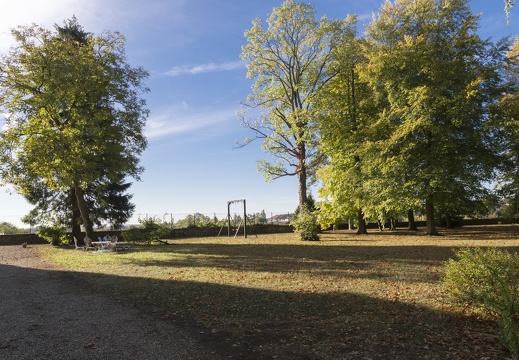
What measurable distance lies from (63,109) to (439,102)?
864 inches

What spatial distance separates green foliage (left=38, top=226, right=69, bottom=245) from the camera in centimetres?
2584

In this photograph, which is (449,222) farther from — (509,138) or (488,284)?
(488,284)

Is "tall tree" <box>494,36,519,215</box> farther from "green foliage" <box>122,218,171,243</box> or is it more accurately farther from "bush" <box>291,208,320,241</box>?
"green foliage" <box>122,218,171,243</box>

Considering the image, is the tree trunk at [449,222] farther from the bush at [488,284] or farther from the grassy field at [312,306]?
the bush at [488,284]

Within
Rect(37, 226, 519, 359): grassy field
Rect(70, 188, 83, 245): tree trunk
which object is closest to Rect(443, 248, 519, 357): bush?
Rect(37, 226, 519, 359): grassy field

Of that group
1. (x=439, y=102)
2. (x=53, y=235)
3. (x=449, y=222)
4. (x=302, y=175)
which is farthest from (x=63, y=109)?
(x=449, y=222)

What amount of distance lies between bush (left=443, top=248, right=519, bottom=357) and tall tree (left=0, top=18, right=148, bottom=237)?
62.7 feet

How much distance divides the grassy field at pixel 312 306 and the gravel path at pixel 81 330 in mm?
430

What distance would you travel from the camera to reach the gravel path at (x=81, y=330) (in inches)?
201

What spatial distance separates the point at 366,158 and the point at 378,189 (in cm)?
220

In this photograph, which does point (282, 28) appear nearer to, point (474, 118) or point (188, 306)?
point (474, 118)

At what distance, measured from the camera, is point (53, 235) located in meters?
25.9

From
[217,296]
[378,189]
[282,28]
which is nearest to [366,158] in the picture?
[378,189]

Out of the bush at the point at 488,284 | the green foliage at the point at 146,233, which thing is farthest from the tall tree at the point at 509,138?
the green foliage at the point at 146,233
